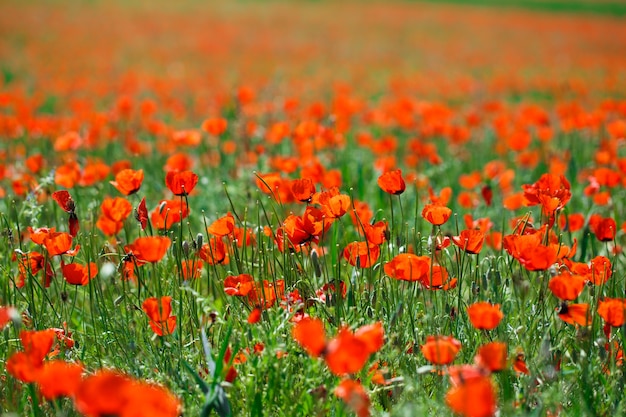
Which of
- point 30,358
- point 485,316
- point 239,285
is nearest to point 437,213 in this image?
point 485,316

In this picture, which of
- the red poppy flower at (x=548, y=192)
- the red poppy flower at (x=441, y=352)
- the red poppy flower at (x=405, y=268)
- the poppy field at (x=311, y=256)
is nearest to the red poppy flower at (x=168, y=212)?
the poppy field at (x=311, y=256)

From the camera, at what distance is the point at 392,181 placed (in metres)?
1.94

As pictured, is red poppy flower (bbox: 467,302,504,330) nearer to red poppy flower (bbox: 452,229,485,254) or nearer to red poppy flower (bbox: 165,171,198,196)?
red poppy flower (bbox: 452,229,485,254)

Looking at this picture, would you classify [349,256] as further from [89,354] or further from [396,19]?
[396,19]

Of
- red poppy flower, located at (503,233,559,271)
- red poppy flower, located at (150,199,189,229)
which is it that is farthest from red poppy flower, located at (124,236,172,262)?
red poppy flower, located at (503,233,559,271)

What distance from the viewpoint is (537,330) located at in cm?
189

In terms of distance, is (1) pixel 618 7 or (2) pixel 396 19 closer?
(2) pixel 396 19

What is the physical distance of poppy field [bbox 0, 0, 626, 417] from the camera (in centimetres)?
152

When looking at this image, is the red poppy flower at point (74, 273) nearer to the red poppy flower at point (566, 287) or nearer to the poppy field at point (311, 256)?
the poppy field at point (311, 256)

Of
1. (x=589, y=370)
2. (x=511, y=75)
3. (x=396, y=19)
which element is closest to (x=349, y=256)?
(x=589, y=370)

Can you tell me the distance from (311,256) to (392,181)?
12.4 inches

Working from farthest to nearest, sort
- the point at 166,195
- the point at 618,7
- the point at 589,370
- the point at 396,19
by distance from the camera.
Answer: the point at 618,7 → the point at 396,19 → the point at 166,195 → the point at 589,370

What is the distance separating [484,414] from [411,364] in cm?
70

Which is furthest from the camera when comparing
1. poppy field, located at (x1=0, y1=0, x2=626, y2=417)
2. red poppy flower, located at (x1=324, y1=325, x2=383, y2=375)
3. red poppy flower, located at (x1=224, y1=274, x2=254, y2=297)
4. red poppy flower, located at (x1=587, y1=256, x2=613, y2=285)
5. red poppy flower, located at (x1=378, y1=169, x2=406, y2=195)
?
red poppy flower, located at (x1=378, y1=169, x2=406, y2=195)
